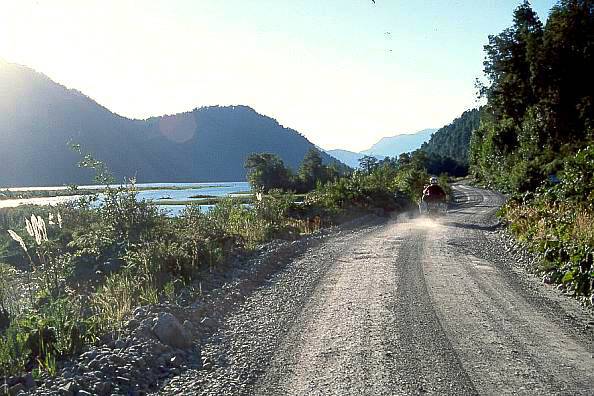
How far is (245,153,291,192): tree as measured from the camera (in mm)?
97312

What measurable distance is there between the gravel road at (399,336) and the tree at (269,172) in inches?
3350

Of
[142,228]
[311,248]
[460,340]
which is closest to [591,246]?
[460,340]

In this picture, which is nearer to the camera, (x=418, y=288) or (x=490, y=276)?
(x=418, y=288)

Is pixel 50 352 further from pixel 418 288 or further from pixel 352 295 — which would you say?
pixel 418 288

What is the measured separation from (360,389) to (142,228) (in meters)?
9.46

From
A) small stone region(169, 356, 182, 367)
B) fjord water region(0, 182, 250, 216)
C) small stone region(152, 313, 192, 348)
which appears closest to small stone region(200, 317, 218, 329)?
small stone region(152, 313, 192, 348)

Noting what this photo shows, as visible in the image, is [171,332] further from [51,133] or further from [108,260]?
[51,133]

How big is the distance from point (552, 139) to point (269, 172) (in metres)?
61.2

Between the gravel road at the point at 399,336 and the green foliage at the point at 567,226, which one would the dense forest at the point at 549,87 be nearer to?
the green foliage at the point at 567,226

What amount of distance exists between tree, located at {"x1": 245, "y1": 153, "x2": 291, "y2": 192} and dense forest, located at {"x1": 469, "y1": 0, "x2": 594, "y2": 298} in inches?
1564

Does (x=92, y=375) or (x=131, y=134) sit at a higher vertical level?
(x=131, y=134)

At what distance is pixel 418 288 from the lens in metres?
9.80

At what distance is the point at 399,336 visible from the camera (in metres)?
6.95

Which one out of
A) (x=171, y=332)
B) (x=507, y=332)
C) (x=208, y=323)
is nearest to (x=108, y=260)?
(x=208, y=323)
